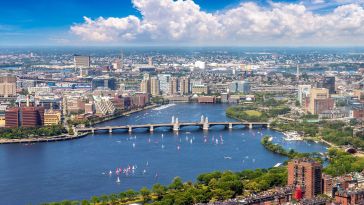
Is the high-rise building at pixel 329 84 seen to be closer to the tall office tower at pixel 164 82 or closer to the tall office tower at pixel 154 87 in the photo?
the tall office tower at pixel 154 87

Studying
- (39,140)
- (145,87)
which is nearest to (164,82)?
(145,87)

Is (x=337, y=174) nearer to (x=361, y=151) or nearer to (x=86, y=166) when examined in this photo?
(x=361, y=151)

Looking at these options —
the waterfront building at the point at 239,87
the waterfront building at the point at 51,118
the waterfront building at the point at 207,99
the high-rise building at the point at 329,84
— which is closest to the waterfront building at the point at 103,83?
the waterfront building at the point at 207,99

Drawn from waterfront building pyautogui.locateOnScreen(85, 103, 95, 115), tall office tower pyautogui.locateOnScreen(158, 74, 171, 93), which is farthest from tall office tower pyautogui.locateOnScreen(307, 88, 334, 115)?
tall office tower pyautogui.locateOnScreen(158, 74, 171, 93)

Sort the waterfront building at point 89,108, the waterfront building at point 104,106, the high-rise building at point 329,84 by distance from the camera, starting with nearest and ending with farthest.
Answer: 1. the waterfront building at point 89,108
2. the waterfront building at point 104,106
3. the high-rise building at point 329,84

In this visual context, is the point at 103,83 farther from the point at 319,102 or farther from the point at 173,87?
the point at 319,102

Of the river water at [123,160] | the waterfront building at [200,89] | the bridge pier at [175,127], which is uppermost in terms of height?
the waterfront building at [200,89]

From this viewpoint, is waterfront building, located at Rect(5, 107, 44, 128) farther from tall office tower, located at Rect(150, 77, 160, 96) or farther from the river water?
tall office tower, located at Rect(150, 77, 160, 96)
